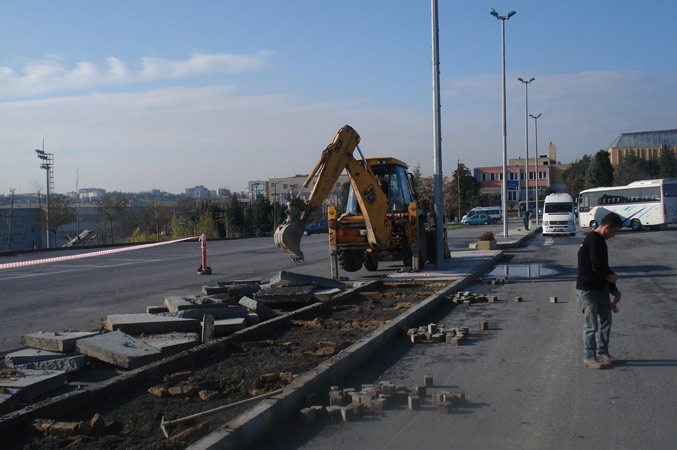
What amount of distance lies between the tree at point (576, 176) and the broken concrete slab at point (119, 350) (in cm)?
8891

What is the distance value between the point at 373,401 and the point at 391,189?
11674mm

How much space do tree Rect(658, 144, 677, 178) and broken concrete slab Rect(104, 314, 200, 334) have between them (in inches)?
4359

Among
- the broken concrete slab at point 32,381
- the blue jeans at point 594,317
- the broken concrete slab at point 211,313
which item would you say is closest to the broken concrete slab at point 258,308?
the broken concrete slab at point 211,313

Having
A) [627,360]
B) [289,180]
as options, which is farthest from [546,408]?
[289,180]

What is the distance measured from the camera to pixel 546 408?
17.3ft

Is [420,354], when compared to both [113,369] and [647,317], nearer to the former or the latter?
[113,369]

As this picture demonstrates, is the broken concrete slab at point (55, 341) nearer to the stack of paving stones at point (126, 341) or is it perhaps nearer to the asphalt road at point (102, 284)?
the stack of paving stones at point (126, 341)

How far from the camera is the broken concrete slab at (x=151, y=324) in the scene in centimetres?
816

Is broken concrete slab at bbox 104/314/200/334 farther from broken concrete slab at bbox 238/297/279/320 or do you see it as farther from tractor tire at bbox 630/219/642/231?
tractor tire at bbox 630/219/642/231

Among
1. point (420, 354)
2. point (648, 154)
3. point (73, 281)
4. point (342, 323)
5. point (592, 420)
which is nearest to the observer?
point (592, 420)

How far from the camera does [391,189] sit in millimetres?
16625

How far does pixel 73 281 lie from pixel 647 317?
1398cm

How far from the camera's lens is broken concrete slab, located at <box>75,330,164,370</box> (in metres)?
6.57

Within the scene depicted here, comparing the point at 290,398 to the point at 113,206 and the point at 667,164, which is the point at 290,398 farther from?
the point at 667,164
